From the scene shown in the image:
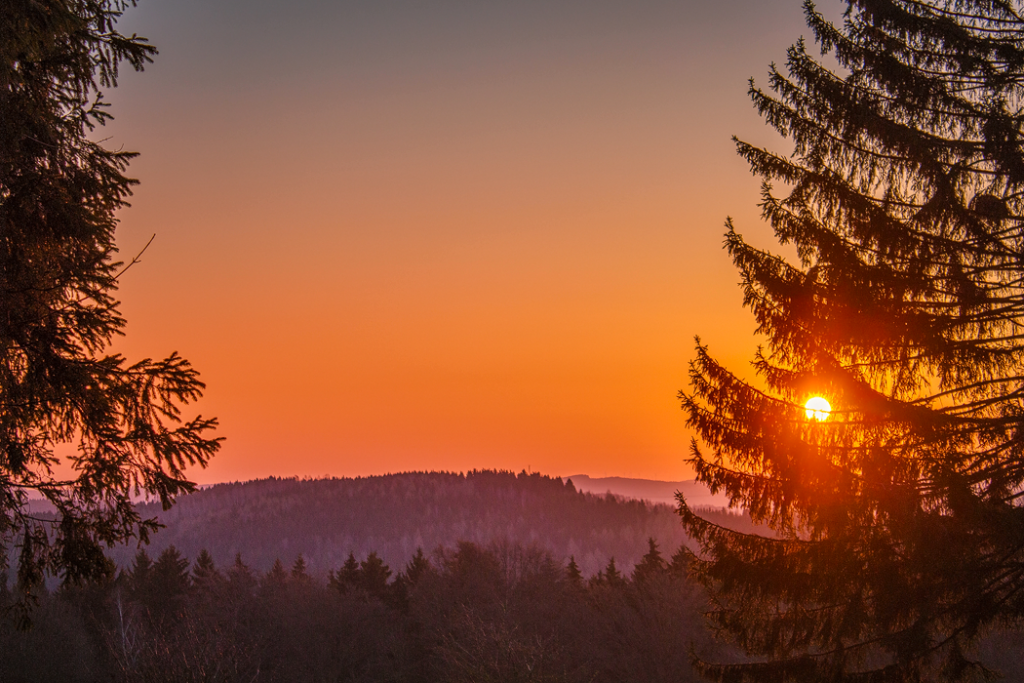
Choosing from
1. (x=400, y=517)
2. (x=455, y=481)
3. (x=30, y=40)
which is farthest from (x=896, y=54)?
(x=455, y=481)

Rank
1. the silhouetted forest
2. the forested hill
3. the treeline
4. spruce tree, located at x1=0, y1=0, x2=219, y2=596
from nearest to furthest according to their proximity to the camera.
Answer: spruce tree, located at x1=0, y1=0, x2=219, y2=596 < the silhouetted forest < the treeline < the forested hill

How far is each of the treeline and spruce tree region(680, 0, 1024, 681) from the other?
863 inches

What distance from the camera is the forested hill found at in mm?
116812

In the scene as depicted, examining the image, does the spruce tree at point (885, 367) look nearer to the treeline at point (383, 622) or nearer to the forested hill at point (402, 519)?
the treeline at point (383, 622)

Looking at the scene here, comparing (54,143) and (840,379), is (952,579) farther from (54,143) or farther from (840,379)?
(54,143)

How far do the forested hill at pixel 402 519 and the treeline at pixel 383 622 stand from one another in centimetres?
6031

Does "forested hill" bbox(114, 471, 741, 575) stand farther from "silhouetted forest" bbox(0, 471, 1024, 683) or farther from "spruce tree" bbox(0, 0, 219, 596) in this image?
"spruce tree" bbox(0, 0, 219, 596)

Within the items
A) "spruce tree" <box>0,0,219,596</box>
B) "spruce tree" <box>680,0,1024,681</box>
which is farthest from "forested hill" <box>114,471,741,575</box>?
"spruce tree" <box>0,0,219,596</box>

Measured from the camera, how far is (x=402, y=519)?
449 feet

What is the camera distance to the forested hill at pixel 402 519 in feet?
383

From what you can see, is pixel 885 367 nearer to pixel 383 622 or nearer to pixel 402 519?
pixel 383 622

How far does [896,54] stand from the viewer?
8633 mm

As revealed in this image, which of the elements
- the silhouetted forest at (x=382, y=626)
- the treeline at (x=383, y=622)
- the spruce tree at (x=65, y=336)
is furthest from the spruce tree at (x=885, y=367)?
the treeline at (x=383, y=622)

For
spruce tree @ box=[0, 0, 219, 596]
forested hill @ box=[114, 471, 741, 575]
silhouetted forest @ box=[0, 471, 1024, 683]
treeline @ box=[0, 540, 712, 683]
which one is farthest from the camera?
forested hill @ box=[114, 471, 741, 575]
